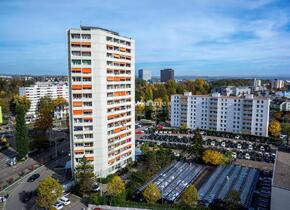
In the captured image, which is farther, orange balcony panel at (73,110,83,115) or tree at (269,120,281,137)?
tree at (269,120,281,137)

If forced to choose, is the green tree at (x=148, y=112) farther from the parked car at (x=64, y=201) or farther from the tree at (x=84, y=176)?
the parked car at (x=64, y=201)

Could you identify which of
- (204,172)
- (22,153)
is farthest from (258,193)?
(22,153)

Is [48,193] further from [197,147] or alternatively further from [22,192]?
[197,147]

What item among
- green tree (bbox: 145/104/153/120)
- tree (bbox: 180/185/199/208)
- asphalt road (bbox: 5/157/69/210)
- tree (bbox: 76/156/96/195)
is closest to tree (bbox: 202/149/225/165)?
tree (bbox: 180/185/199/208)

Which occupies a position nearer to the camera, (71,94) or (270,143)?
(71,94)

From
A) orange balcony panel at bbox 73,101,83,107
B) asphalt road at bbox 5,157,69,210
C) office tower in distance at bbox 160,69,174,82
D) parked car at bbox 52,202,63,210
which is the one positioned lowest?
asphalt road at bbox 5,157,69,210

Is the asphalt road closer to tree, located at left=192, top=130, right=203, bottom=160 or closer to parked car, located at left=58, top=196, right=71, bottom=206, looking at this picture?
parked car, located at left=58, top=196, right=71, bottom=206

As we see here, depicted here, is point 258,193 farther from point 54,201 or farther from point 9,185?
point 9,185
